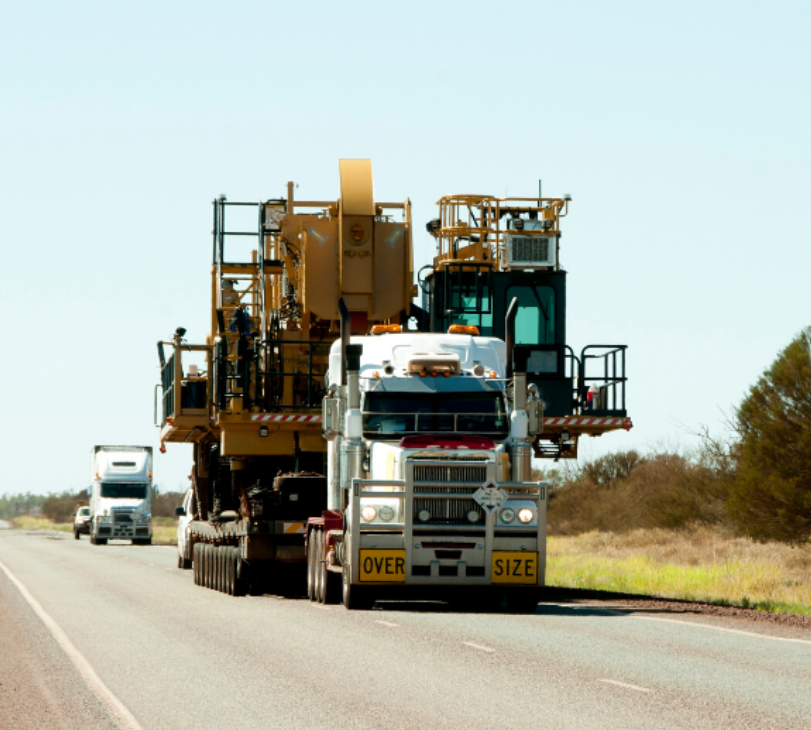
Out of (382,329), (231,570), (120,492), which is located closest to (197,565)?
(231,570)

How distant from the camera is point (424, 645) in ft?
48.0

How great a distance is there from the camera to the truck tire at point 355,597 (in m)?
18.4

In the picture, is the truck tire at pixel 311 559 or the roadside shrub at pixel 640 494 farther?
the roadside shrub at pixel 640 494

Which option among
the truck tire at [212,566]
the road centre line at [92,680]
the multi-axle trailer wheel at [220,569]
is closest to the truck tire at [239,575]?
the multi-axle trailer wheel at [220,569]

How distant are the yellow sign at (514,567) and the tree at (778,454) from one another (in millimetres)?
25897

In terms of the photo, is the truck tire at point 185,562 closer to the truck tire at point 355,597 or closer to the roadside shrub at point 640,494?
the truck tire at point 355,597

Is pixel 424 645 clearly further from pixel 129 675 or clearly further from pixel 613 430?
pixel 613 430

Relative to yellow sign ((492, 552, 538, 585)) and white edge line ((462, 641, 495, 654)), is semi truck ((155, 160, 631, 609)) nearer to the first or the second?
yellow sign ((492, 552, 538, 585))

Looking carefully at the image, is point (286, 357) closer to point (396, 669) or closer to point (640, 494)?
point (396, 669)

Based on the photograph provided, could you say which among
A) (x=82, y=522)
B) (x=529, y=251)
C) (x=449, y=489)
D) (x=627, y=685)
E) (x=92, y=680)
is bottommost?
(x=92, y=680)

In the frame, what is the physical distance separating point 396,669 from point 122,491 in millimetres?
50131

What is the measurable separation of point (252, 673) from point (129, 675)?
3.57 feet

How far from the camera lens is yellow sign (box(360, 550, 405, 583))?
58.1ft

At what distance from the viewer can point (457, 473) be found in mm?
18031
